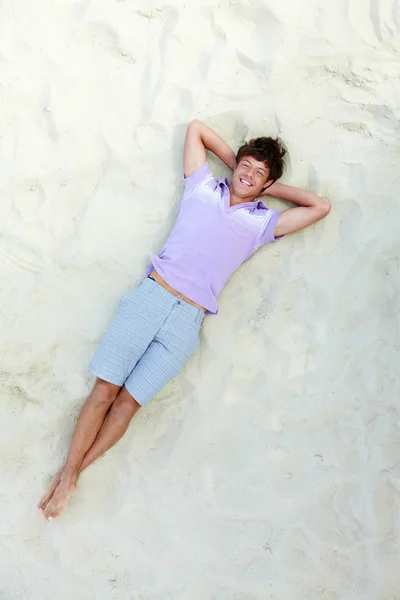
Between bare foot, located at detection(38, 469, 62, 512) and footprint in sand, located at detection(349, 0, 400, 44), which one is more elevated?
footprint in sand, located at detection(349, 0, 400, 44)

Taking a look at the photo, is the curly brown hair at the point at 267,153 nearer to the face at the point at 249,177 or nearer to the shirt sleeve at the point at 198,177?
the face at the point at 249,177

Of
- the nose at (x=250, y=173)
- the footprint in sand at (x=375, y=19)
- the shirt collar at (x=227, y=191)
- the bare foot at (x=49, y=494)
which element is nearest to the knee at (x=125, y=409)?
the bare foot at (x=49, y=494)


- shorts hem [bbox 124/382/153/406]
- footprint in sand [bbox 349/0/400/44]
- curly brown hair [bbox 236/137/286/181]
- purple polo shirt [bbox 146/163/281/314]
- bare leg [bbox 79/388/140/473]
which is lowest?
bare leg [bbox 79/388/140/473]

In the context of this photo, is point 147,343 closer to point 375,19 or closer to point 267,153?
point 267,153

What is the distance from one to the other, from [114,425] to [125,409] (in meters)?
0.10

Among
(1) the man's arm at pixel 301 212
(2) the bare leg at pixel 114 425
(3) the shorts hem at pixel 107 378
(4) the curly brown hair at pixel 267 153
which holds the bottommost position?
(2) the bare leg at pixel 114 425

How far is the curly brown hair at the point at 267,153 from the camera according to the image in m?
3.07

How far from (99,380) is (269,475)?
38.7 inches

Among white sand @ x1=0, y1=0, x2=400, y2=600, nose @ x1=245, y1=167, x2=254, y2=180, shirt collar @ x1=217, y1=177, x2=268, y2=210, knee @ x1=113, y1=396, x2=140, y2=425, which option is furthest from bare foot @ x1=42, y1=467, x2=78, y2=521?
nose @ x1=245, y1=167, x2=254, y2=180

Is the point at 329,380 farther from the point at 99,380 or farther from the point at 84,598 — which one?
the point at 84,598

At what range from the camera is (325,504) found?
9.84ft

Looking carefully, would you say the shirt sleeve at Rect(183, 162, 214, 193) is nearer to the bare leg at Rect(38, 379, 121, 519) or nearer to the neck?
the neck

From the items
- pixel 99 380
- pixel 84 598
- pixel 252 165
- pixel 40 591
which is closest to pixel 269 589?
pixel 84 598

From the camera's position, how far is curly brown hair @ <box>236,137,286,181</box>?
10.1 feet
